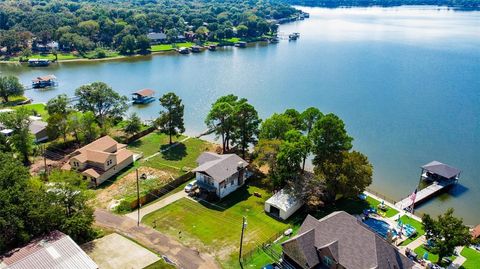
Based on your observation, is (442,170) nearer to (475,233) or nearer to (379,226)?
(475,233)

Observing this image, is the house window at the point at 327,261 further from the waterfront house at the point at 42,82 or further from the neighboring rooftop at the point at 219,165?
the waterfront house at the point at 42,82

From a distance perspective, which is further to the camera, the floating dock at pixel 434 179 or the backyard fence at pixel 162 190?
the floating dock at pixel 434 179

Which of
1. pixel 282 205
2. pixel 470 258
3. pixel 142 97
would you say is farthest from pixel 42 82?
pixel 470 258

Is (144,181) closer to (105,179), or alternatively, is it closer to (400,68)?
(105,179)

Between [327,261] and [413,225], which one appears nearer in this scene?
[327,261]

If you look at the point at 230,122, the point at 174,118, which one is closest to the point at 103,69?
the point at 174,118

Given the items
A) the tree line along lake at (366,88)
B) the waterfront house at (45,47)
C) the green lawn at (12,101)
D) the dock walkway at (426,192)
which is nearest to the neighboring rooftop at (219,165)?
the tree line along lake at (366,88)

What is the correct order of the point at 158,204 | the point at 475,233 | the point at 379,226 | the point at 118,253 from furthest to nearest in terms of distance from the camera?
1. the point at 158,204
2. the point at 379,226
3. the point at 475,233
4. the point at 118,253

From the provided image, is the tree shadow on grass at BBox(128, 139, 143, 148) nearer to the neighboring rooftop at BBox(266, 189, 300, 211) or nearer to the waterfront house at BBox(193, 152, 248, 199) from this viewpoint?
the waterfront house at BBox(193, 152, 248, 199)
